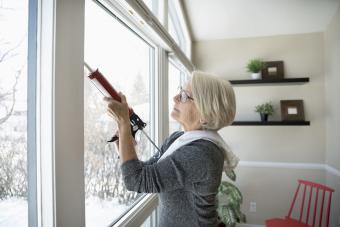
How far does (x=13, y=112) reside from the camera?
650 mm

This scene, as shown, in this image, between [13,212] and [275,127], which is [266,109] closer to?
[275,127]

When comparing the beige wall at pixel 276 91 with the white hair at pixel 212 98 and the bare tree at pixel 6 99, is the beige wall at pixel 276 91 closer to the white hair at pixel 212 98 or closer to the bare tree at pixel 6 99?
the white hair at pixel 212 98

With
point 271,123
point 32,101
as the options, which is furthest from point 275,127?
point 32,101

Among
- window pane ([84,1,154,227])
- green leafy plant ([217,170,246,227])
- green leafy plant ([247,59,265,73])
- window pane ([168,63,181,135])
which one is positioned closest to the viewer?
window pane ([84,1,154,227])

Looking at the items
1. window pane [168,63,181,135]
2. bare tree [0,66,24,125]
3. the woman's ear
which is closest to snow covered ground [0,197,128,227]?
bare tree [0,66,24,125]

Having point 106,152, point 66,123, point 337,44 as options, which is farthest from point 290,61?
point 66,123

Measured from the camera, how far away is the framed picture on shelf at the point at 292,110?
109 inches

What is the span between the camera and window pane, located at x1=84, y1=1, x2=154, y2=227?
98 centimetres

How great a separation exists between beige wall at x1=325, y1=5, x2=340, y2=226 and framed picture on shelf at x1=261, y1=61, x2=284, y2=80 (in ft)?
1.65

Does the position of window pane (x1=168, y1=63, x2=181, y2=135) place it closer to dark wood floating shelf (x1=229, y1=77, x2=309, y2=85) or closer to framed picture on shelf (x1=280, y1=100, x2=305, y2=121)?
dark wood floating shelf (x1=229, y1=77, x2=309, y2=85)

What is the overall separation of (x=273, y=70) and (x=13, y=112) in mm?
2892

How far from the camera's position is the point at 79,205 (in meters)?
0.78

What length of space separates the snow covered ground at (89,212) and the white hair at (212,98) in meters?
0.63

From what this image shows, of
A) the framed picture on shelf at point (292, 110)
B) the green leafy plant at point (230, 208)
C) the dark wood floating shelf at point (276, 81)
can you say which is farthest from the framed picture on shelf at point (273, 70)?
the green leafy plant at point (230, 208)
